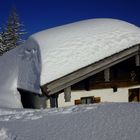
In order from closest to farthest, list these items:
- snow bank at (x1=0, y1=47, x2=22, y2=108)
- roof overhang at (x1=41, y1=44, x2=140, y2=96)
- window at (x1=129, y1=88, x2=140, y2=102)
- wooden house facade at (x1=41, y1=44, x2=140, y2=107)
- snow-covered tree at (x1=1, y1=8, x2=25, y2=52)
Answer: roof overhang at (x1=41, y1=44, x2=140, y2=96)
wooden house facade at (x1=41, y1=44, x2=140, y2=107)
snow bank at (x1=0, y1=47, x2=22, y2=108)
window at (x1=129, y1=88, x2=140, y2=102)
snow-covered tree at (x1=1, y1=8, x2=25, y2=52)

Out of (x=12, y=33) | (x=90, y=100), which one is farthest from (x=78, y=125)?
(x=12, y=33)

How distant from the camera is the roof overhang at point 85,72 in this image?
7.98 meters

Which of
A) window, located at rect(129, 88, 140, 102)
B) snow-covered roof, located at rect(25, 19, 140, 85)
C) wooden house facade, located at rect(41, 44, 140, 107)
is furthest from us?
window, located at rect(129, 88, 140, 102)

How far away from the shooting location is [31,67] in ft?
30.5

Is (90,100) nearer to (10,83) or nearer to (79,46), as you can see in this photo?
(79,46)

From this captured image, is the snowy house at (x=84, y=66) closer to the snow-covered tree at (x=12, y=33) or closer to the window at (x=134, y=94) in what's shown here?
the window at (x=134, y=94)

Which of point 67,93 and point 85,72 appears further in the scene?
point 67,93

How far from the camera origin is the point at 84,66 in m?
8.45

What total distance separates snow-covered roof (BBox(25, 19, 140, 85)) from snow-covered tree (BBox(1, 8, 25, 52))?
89.9 ft

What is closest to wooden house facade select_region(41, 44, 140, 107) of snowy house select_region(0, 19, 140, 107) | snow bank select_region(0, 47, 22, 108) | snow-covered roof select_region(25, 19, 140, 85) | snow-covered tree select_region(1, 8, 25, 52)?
snowy house select_region(0, 19, 140, 107)

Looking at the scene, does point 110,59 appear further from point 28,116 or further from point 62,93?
point 28,116

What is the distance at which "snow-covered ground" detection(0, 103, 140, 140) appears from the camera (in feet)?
13.0

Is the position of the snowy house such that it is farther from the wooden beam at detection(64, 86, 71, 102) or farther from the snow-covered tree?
the snow-covered tree

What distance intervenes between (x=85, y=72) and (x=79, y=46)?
907 mm
